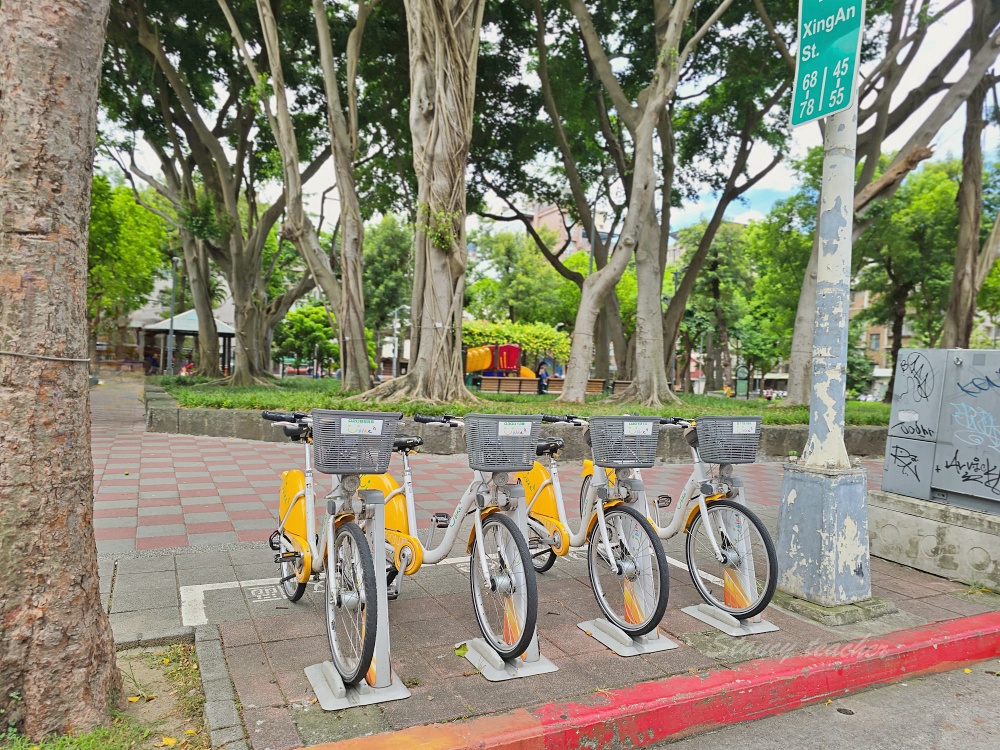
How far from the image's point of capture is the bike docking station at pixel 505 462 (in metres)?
3.36

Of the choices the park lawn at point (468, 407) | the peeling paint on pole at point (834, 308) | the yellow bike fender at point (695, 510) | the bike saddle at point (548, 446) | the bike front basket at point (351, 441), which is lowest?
the yellow bike fender at point (695, 510)

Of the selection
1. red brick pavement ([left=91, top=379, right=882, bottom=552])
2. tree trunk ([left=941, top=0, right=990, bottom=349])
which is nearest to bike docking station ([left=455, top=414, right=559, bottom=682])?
red brick pavement ([left=91, top=379, right=882, bottom=552])

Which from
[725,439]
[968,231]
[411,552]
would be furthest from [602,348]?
[411,552]

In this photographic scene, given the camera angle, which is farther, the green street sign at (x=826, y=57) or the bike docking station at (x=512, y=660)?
the green street sign at (x=826, y=57)

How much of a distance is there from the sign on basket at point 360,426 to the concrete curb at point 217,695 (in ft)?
3.92

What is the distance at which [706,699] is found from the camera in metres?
3.13

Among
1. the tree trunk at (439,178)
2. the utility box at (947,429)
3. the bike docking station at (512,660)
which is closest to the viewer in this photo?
the bike docking station at (512,660)

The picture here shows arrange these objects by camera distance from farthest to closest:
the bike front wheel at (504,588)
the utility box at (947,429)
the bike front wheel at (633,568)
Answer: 1. the utility box at (947,429)
2. the bike front wheel at (633,568)
3. the bike front wheel at (504,588)

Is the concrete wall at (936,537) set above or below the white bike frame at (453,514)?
below

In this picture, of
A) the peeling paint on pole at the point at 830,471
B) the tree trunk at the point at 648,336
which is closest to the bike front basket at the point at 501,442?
the peeling paint on pole at the point at 830,471

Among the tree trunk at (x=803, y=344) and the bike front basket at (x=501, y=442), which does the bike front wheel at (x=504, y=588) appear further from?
the tree trunk at (x=803, y=344)

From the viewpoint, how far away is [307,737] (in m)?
2.67

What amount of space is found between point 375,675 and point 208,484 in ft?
16.5

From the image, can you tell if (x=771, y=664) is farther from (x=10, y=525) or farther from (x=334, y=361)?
(x=334, y=361)
